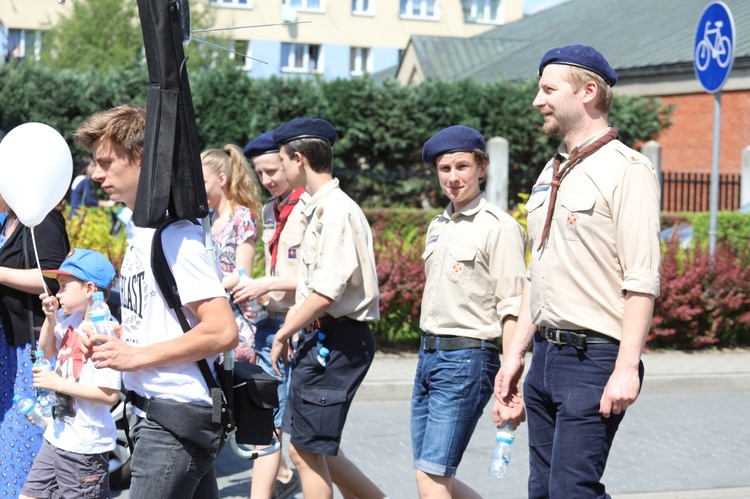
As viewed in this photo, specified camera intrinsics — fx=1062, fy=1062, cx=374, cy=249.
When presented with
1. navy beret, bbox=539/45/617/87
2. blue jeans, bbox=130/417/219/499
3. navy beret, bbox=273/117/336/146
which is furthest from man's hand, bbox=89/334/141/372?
navy beret, bbox=273/117/336/146

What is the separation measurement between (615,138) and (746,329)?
862cm

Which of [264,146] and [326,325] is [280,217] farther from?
[326,325]

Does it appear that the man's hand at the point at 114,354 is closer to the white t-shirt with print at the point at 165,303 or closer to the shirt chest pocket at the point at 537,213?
the white t-shirt with print at the point at 165,303

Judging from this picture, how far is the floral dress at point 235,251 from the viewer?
229 inches

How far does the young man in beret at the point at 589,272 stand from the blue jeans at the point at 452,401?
0.85m

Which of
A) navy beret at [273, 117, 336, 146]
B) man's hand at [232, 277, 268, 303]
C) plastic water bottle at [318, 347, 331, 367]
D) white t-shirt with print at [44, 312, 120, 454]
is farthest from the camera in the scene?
man's hand at [232, 277, 268, 303]

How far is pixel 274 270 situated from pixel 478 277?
1.53m

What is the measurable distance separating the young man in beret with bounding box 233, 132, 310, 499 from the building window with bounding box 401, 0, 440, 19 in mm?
58160

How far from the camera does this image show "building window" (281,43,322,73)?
5956 cm

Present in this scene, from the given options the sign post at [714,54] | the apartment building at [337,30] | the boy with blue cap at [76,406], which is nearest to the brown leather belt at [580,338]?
the boy with blue cap at [76,406]

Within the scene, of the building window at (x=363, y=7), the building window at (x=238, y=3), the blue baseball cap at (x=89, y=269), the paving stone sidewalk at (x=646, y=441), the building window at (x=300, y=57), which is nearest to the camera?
the blue baseball cap at (x=89, y=269)

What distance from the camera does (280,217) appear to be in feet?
19.3

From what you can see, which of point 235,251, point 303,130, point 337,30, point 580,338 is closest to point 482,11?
point 337,30

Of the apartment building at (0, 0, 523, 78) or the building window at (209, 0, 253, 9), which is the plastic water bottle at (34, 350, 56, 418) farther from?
the building window at (209, 0, 253, 9)
